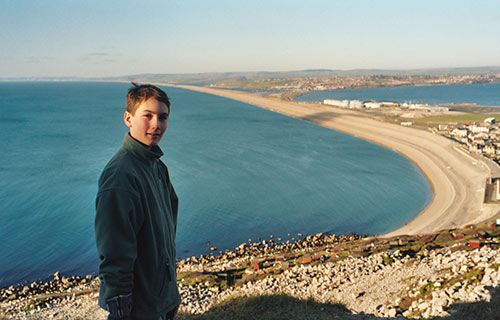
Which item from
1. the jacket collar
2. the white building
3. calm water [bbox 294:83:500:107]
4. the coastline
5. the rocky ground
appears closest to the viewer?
the jacket collar

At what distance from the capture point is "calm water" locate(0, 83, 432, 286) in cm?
1995

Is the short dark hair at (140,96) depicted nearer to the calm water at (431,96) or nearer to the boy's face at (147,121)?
the boy's face at (147,121)

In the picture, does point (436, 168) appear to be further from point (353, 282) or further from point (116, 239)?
point (116, 239)

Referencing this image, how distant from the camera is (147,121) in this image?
2.34m

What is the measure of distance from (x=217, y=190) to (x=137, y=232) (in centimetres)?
2677

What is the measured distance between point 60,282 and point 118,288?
52.4 feet

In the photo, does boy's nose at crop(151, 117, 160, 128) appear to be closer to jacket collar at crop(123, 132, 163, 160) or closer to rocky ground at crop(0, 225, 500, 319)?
jacket collar at crop(123, 132, 163, 160)

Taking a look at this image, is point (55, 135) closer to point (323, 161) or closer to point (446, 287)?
point (323, 161)

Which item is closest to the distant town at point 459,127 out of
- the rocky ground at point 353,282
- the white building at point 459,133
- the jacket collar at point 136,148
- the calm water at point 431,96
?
the white building at point 459,133

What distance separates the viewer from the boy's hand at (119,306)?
1.99 m

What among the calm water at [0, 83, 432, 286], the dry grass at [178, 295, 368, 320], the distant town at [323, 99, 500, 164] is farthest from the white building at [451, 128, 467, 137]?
the dry grass at [178, 295, 368, 320]

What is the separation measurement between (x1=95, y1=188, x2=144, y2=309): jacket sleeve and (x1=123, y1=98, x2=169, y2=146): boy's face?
48cm

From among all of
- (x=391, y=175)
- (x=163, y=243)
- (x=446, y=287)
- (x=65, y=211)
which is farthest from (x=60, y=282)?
(x=391, y=175)

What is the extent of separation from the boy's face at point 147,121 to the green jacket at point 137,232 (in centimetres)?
7
